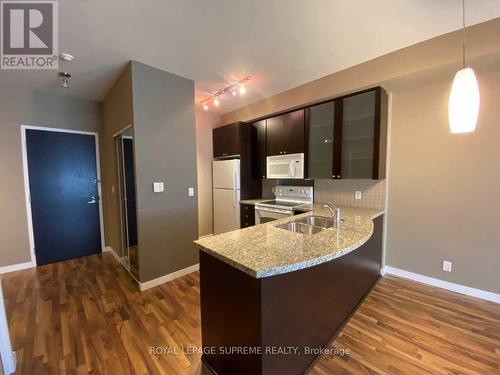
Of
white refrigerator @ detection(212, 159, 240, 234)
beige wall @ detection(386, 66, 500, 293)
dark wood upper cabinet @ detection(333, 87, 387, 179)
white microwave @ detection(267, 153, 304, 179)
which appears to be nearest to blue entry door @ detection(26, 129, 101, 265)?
white refrigerator @ detection(212, 159, 240, 234)

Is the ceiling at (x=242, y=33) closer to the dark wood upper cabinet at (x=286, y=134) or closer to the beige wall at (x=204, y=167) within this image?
the dark wood upper cabinet at (x=286, y=134)

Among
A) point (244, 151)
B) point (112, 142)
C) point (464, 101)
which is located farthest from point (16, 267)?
point (464, 101)

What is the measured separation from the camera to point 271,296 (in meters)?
1.12

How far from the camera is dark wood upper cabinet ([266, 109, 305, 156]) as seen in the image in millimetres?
3187

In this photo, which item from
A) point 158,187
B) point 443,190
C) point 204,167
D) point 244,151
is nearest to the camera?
point 443,190

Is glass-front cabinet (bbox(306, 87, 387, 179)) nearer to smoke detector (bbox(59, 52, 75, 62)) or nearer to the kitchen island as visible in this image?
the kitchen island

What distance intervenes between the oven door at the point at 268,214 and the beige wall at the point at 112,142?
2.19 metres

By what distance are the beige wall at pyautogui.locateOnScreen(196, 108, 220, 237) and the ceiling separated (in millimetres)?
1572

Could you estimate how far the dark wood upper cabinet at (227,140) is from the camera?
383 centimetres

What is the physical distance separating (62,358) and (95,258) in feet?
7.67

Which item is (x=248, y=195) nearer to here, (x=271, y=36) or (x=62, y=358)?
(x=271, y=36)

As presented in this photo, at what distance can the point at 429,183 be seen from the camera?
8.16ft

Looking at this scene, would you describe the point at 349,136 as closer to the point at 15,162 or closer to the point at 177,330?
the point at 177,330

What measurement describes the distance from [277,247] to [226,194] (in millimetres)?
2738
